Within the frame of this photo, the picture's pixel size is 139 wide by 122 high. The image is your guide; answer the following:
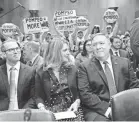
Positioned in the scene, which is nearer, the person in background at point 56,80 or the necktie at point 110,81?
the necktie at point 110,81

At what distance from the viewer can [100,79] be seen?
10.2 ft

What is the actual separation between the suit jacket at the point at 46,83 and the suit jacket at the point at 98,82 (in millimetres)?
104

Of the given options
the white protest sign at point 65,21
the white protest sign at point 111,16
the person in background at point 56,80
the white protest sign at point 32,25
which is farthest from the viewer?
the white protest sign at point 111,16

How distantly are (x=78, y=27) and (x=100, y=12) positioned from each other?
170 centimetres

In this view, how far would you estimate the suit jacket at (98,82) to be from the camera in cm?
306

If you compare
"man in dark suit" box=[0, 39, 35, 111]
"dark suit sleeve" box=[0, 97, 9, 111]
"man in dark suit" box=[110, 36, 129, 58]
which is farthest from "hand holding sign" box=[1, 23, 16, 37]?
"dark suit sleeve" box=[0, 97, 9, 111]

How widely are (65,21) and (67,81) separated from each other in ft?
11.1

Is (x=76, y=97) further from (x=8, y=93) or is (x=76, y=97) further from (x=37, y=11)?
(x=37, y=11)

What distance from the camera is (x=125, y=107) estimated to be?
7.31ft

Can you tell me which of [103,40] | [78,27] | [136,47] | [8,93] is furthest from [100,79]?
[78,27]

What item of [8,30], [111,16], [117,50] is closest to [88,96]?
[117,50]

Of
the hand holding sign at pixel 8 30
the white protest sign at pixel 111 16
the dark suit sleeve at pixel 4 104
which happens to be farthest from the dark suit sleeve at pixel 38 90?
the hand holding sign at pixel 8 30

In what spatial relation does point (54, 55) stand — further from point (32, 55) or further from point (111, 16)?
point (111, 16)

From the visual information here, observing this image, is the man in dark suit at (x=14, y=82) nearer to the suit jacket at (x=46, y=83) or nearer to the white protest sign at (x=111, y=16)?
the suit jacket at (x=46, y=83)
